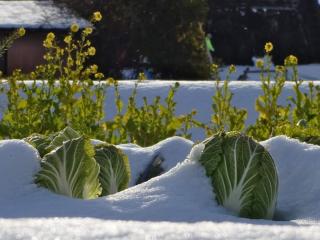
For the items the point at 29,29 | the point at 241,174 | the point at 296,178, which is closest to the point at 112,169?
the point at 241,174

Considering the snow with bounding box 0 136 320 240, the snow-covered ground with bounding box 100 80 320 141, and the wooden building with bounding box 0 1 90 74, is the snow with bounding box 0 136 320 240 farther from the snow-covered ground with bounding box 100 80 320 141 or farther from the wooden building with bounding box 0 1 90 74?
the wooden building with bounding box 0 1 90 74

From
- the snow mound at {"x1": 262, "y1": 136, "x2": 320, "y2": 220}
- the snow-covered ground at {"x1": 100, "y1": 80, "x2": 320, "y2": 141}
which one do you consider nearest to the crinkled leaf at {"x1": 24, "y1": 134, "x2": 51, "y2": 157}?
the snow mound at {"x1": 262, "y1": 136, "x2": 320, "y2": 220}

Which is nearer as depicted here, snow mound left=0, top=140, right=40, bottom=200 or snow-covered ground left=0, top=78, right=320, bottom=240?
snow-covered ground left=0, top=78, right=320, bottom=240

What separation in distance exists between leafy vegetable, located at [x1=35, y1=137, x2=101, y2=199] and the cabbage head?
A: 407mm

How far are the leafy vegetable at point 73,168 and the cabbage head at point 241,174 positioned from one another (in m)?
0.41

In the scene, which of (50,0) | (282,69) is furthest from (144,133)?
(50,0)

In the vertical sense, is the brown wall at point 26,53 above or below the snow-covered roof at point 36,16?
below

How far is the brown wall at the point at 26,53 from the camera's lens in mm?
27516

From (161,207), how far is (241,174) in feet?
2.22

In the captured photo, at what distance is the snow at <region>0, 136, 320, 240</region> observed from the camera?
4.38 ft

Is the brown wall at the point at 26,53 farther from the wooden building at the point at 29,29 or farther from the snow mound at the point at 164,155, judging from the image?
the snow mound at the point at 164,155

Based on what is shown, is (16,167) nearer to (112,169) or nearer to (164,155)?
(112,169)

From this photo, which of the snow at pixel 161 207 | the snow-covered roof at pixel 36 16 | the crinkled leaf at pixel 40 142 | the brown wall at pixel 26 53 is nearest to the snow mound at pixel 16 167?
the snow at pixel 161 207

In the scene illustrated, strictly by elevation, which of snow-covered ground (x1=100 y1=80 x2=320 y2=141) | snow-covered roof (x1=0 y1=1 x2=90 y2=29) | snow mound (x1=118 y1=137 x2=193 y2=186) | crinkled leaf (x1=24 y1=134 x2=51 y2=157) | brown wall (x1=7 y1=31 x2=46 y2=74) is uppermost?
crinkled leaf (x1=24 y1=134 x2=51 y2=157)
